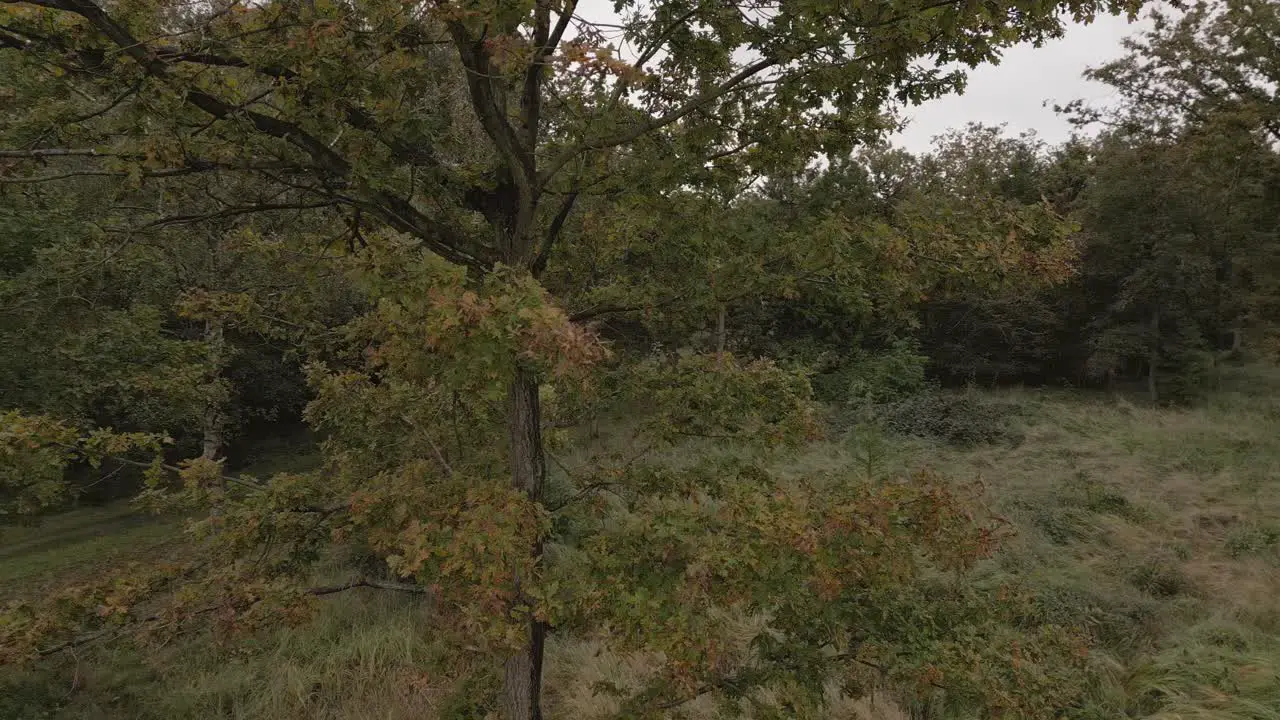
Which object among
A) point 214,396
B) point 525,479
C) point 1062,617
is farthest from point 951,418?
point 214,396

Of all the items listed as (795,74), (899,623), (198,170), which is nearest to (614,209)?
(795,74)

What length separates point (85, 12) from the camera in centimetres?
250

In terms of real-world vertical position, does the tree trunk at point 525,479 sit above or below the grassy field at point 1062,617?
above

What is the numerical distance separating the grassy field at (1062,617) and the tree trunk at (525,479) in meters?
0.76

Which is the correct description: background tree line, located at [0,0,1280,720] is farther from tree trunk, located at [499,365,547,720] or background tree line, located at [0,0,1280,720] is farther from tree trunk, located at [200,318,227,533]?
tree trunk, located at [200,318,227,533]

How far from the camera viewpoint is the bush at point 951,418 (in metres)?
14.8

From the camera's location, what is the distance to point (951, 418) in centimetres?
1537

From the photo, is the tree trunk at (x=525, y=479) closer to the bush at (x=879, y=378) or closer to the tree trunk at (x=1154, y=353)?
the bush at (x=879, y=378)

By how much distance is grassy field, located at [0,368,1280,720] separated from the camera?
5.82 metres

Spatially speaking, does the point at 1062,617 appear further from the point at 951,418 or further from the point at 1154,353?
the point at 1154,353

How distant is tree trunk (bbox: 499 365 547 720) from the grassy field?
76cm

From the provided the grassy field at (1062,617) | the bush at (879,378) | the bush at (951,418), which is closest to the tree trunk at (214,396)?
the grassy field at (1062,617)

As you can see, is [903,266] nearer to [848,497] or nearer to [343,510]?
[848,497]

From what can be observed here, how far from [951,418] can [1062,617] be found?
8.84 meters
